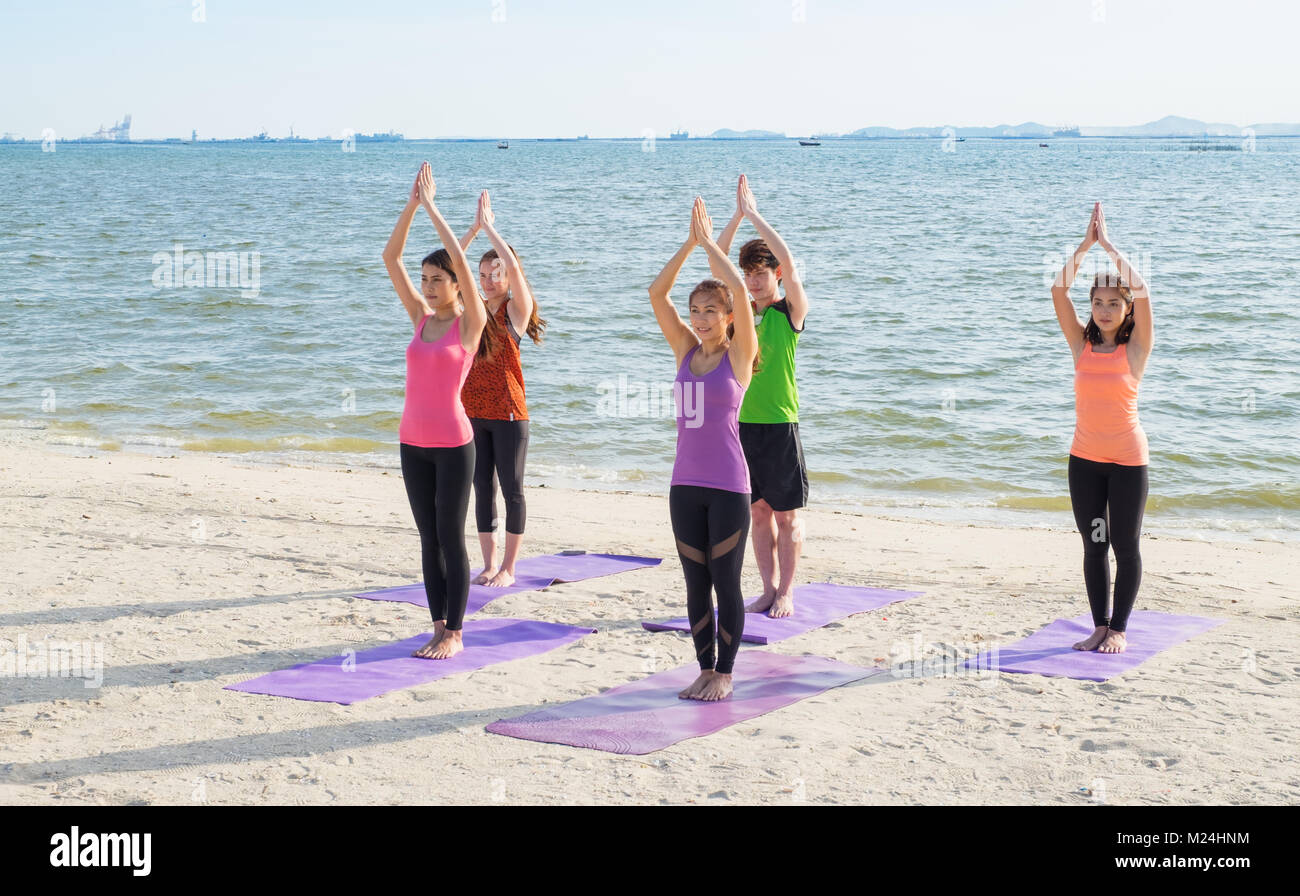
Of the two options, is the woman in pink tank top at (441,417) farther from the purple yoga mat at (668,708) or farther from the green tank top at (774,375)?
the green tank top at (774,375)

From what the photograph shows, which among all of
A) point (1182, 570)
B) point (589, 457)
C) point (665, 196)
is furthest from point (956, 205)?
point (1182, 570)

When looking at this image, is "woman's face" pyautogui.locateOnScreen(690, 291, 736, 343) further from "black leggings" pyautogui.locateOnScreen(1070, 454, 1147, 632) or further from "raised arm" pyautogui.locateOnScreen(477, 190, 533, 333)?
"black leggings" pyautogui.locateOnScreen(1070, 454, 1147, 632)

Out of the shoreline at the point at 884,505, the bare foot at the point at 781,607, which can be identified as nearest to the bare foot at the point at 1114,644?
the bare foot at the point at 781,607

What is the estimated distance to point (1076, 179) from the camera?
7119cm

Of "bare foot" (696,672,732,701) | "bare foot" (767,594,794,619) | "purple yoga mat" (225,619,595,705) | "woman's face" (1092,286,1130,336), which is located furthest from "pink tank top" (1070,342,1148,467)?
"purple yoga mat" (225,619,595,705)

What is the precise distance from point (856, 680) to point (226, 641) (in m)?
3.29

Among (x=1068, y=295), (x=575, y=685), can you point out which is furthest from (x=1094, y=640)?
(x=575, y=685)

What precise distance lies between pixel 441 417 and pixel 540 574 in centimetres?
233

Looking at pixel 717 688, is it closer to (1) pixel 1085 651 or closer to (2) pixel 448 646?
(2) pixel 448 646

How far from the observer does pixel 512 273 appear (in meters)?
6.98

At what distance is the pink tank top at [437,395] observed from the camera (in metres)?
5.89

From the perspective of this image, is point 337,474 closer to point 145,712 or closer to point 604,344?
point 145,712

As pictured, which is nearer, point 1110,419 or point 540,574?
point 1110,419

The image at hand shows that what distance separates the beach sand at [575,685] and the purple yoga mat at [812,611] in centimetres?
12
